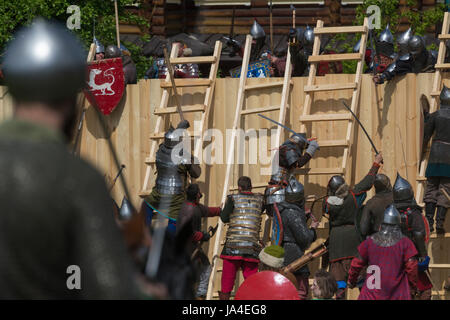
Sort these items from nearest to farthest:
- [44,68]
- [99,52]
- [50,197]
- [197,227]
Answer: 1. [50,197]
2. [44,68]
3. [197,227]
4. [99,52]

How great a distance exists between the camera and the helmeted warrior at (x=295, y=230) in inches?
300

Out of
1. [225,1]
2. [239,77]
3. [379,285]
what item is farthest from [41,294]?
[225,1]

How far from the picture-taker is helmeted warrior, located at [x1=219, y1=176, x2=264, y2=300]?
26.0 feet

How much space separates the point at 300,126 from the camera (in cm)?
886

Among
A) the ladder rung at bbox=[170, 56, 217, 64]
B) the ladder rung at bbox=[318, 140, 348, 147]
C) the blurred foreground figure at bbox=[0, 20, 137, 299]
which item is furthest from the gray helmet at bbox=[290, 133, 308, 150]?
the blurred foreground figure at bbox=[0, 20, 137, 299]

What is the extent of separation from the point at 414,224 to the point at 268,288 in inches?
93.7

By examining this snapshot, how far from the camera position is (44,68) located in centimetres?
203

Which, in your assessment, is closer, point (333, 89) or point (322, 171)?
point (322, 171)

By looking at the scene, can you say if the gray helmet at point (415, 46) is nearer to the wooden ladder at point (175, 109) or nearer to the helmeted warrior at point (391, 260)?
the wooden ladder at point (175, 109)

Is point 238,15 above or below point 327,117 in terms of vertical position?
above

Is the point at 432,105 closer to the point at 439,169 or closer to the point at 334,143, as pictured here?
the point at 439,169

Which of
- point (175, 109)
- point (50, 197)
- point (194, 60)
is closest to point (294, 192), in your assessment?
point (175, 109)

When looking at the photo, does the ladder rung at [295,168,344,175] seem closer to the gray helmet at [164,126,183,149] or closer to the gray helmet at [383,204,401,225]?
the gray helmet at [164,126,183,149]

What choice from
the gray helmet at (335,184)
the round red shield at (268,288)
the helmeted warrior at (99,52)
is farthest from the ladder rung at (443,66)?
the round red shield at (268,288)
